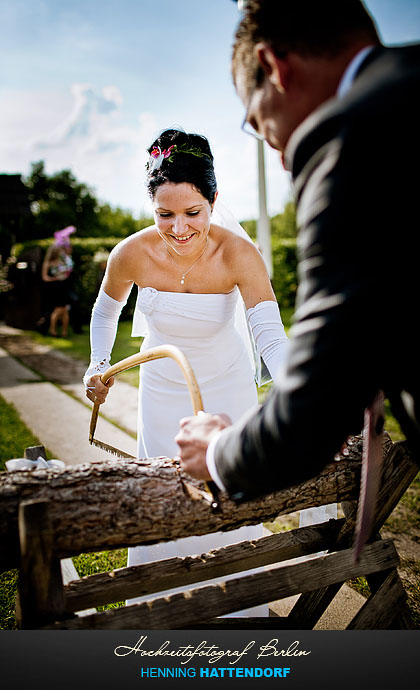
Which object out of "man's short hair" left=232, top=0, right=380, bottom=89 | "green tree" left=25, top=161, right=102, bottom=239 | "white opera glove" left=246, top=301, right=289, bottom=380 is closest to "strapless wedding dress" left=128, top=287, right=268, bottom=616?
"white opera glove" left=246, top=301, right=289, bottom=380

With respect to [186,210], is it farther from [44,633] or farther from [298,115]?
[44,633]

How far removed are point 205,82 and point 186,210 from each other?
1064 mm

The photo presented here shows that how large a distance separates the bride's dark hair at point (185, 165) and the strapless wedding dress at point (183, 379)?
1.65 feet

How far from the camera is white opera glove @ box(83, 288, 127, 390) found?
2529mm

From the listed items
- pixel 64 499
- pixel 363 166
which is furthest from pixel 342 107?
pixel 64 499

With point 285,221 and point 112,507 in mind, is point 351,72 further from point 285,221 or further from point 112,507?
point 285,221

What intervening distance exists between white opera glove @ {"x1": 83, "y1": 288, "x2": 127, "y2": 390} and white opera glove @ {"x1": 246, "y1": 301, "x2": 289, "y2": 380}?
0.77 meters

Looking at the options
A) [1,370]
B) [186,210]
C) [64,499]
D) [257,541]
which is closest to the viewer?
[64,499]

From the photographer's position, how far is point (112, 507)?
1.49 meters

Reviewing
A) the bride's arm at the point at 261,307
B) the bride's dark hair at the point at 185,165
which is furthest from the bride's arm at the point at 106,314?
the bride's arm at the point at 261,307

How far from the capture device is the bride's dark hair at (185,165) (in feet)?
6.99

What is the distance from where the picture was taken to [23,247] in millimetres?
13484

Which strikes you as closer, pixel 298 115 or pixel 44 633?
pixel 298 115

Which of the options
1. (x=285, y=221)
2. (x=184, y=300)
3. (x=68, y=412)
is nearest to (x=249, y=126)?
(x=184, y=300)
